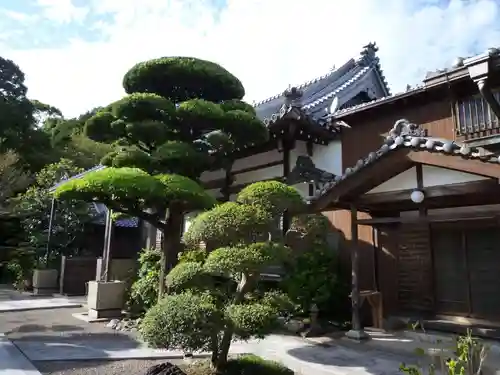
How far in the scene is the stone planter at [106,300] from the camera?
10680mm

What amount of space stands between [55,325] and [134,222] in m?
→ 9.08

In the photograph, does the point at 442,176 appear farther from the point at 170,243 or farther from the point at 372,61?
the point at 372,61

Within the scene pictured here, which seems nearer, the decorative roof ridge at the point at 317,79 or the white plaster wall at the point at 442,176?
the white plaster wall at the point at 442,176

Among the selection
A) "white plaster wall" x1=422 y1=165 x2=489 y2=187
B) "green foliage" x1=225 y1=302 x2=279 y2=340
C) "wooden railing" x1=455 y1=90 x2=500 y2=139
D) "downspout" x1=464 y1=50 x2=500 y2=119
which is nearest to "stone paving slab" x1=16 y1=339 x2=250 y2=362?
"green foliage" x1=225 y1=302 x2=279 y2=340

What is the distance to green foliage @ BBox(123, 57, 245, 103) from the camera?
9.10 m

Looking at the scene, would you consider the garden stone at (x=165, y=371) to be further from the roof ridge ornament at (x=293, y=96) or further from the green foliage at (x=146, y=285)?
the roof ridge ornament at (x=293, y=96)

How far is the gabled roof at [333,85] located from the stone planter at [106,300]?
637 cm

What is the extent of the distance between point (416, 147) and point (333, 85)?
6.77 meters

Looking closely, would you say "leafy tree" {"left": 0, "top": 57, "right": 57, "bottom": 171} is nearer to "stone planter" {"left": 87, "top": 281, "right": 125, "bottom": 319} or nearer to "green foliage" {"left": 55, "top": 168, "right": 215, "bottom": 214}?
"stone planter" {"left": 87, "top": 281, "right": 125, "bottom": 319}

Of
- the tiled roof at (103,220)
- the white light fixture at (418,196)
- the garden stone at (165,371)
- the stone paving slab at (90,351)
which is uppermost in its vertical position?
the tiled roof at (103,220)

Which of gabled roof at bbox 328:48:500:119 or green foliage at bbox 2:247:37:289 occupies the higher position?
gabled roof at bbox 328:48:500:119

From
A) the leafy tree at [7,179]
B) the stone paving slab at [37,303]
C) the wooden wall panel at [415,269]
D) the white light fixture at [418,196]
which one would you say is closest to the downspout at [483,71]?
the white light fixture at [418,196]

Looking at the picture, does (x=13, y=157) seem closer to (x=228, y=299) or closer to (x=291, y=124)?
(x=291, y=124)

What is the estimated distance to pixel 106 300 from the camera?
35.3ft
